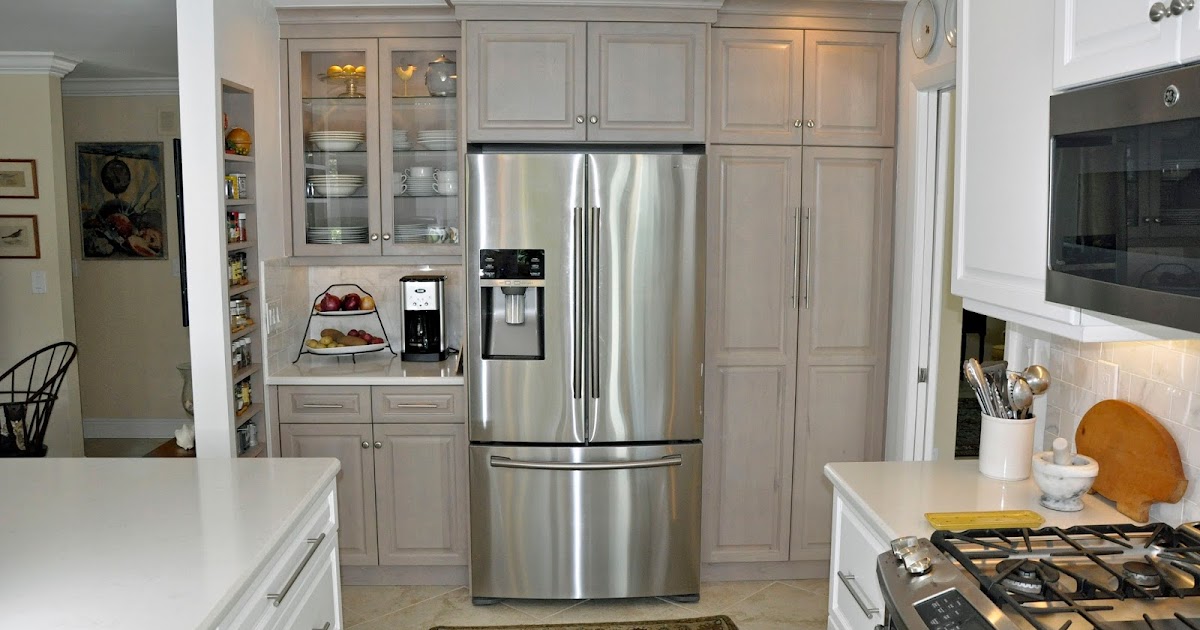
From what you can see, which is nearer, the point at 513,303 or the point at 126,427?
the point at 513,303

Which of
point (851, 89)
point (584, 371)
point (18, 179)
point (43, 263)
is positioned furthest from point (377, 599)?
point (18, 179)

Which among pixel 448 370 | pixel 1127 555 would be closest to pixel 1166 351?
pixel 1127 555

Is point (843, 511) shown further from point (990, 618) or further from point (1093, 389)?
point (990, 618)

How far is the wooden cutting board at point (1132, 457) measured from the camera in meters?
1.92

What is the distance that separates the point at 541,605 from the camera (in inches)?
144

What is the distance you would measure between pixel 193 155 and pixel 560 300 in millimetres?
1351

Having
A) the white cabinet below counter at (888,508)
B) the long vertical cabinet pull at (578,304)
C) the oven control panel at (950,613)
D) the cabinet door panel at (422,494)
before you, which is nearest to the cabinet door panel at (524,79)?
the long vertical cabinet pull at (578,304)

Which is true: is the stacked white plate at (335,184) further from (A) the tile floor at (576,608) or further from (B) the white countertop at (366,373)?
(A) the tile floor at (576,608)

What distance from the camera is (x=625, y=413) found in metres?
3.49

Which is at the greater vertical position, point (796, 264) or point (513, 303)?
point (796, 264)

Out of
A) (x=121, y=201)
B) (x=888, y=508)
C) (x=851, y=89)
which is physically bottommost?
(x=888, y=508)

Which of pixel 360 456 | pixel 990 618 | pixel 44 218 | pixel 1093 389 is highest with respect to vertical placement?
pixel 44 218

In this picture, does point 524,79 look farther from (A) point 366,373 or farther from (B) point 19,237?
(B) point 19,237

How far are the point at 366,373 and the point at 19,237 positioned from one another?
111 inches
